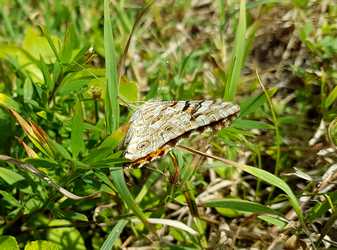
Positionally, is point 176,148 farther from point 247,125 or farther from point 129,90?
point 129,90

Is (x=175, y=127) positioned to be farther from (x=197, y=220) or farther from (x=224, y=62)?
(x=224, y=62)

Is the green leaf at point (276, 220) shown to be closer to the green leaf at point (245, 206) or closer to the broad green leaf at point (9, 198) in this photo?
the green leaf at point (245, 206)

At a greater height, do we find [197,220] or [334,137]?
[334,137]

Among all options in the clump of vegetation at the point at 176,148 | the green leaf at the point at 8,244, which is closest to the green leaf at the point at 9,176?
the clump of vegetation at the point at 176,148

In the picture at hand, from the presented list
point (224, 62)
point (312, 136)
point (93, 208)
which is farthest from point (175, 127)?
point (224, 62)

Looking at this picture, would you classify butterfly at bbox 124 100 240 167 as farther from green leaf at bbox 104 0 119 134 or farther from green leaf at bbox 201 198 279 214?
green leaf at bbox 201 198 279 214

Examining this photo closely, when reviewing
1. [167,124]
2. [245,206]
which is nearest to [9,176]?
[167,124]
